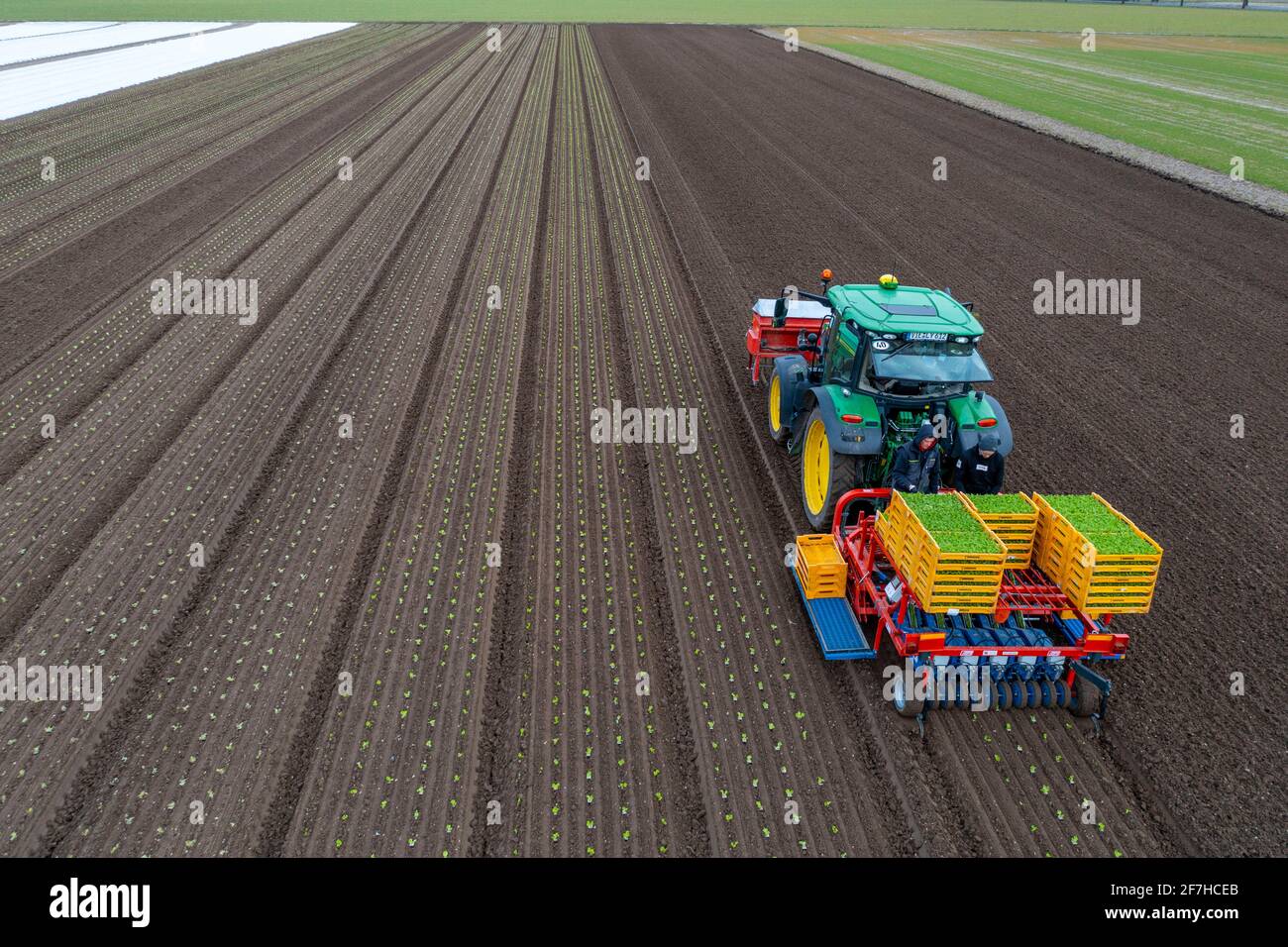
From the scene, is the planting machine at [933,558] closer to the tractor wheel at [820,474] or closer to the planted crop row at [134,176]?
the tractor wheel at [820,474]

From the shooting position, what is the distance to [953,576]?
18.1 ft

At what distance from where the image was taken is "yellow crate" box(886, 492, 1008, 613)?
5473 millimetres

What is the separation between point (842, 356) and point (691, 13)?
69448 millimetres

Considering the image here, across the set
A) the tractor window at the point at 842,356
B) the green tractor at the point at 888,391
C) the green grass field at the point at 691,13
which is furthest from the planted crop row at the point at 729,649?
the green grass field at the point at 691,13

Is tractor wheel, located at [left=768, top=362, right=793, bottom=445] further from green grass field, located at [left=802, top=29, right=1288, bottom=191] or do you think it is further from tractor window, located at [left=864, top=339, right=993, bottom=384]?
green grass field, located at [left=802, top=29, right=1288, bottom=191]

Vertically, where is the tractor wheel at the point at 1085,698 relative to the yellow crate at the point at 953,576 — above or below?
below

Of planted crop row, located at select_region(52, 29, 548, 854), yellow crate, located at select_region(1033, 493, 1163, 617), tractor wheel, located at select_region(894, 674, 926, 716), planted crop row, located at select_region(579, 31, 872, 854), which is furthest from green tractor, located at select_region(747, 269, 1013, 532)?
planted crop row, located at select_region(52, 29, 548, 854)

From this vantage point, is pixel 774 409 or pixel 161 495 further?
pixel 774 409

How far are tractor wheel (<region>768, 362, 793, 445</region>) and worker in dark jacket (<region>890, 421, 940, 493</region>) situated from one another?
2217 mm

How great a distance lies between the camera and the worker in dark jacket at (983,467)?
6.95m

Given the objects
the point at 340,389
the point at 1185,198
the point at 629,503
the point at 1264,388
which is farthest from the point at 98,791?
the point at 1185,198

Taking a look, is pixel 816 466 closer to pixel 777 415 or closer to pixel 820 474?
pixel 820 474

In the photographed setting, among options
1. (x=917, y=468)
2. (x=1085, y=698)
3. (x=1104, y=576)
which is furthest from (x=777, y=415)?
(x=1085, y=698)

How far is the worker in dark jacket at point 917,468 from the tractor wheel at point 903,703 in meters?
1.81
